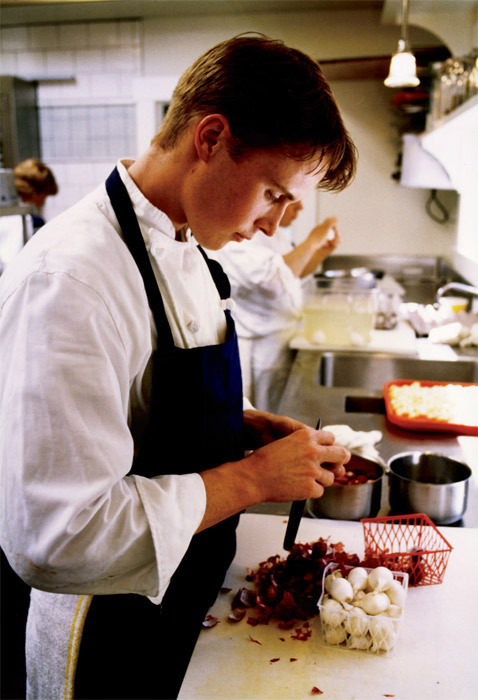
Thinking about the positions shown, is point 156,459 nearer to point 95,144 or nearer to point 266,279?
point 266,279

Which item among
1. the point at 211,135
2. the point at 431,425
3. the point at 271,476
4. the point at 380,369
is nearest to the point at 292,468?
the point at 271,476

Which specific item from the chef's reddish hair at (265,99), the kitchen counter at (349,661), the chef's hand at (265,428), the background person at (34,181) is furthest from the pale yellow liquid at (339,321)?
the background person at (34,181)

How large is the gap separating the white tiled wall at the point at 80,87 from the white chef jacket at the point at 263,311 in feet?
8.70

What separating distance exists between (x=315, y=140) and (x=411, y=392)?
143 centimetres

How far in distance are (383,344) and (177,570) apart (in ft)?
6.92

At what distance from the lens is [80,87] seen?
5.24m

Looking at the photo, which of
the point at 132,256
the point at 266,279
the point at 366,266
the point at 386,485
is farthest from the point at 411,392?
the point at 366,266

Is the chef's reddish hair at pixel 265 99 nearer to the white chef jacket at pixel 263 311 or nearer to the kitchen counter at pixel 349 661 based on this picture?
the kitchen counter at pixel 349 661

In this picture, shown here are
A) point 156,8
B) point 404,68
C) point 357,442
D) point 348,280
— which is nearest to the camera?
point 357,442

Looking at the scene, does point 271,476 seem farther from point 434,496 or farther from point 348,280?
point 348,280

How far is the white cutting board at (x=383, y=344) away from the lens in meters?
2.89

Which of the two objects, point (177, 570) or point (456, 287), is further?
point (456, 287)

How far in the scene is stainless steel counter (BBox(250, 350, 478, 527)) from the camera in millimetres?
1531

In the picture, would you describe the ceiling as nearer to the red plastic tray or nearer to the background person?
the background person
